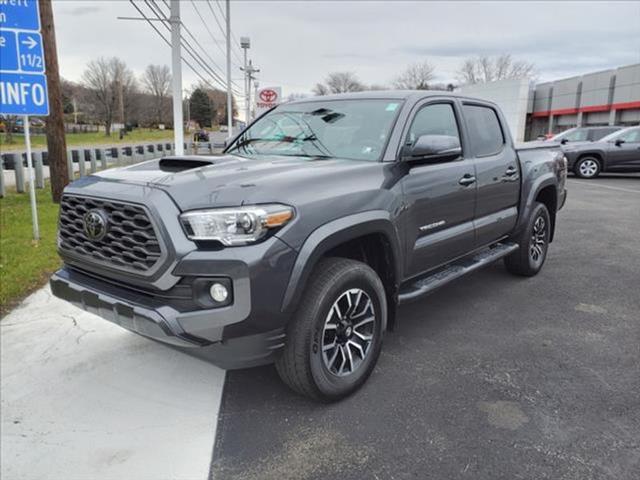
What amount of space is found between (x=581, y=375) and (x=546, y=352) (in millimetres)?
375

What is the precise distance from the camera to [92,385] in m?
3.35

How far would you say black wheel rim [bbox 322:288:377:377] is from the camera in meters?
3.00

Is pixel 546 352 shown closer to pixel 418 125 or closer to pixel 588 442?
pixel 588 442

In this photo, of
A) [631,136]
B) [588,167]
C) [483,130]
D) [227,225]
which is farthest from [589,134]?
[227,225]

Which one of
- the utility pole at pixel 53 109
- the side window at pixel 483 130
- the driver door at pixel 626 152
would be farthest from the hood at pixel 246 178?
the driver door at pixel 626 152

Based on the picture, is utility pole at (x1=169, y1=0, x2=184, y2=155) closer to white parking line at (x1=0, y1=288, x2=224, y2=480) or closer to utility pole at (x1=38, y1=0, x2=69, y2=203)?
utility pole at (x1=38, y1=0, x2=69, y2=203)

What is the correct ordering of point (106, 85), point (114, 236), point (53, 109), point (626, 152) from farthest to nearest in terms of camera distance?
point (106, 85) → point (626, 152) → point (53, 109) → point (114, 236)

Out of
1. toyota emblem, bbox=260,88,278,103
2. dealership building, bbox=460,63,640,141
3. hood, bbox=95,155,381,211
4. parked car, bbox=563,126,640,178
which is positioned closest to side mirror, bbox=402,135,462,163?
hood, bbox=95,155,381,211

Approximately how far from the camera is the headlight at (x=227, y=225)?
251 centimetres

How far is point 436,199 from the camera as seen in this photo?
3.69 m

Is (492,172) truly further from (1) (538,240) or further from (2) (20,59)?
(2) (20,59)

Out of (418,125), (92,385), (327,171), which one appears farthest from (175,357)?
(418,125)

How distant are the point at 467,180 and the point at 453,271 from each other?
0.74 m

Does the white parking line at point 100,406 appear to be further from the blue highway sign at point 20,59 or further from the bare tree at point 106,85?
the bare tree at point 106,85
